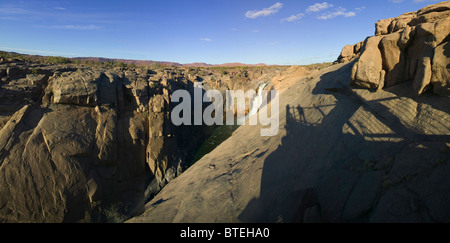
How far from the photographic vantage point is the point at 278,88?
18.7 m

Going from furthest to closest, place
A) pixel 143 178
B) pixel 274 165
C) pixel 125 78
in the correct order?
pixel 125 78 → pixel 143 178 → pixel 274 165

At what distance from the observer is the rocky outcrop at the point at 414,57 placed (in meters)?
4.02

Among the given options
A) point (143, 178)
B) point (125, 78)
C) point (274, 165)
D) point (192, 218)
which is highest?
point (125, 78)

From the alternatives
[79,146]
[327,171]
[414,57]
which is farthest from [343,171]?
[79,146]

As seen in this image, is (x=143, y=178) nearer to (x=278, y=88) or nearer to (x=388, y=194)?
(x=388, y=194)

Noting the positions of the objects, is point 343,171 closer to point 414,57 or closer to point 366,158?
point 366,158

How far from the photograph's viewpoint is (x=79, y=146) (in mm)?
9945

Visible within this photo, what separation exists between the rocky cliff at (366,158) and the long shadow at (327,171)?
0.02 m

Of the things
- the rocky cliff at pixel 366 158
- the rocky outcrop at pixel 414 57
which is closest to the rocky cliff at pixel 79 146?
the rocky cliff at pixel 366 158

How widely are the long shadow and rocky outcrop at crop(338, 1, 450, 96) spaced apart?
0.93 m

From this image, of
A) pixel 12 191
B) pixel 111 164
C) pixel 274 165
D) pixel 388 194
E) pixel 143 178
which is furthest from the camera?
pixel 143 178
